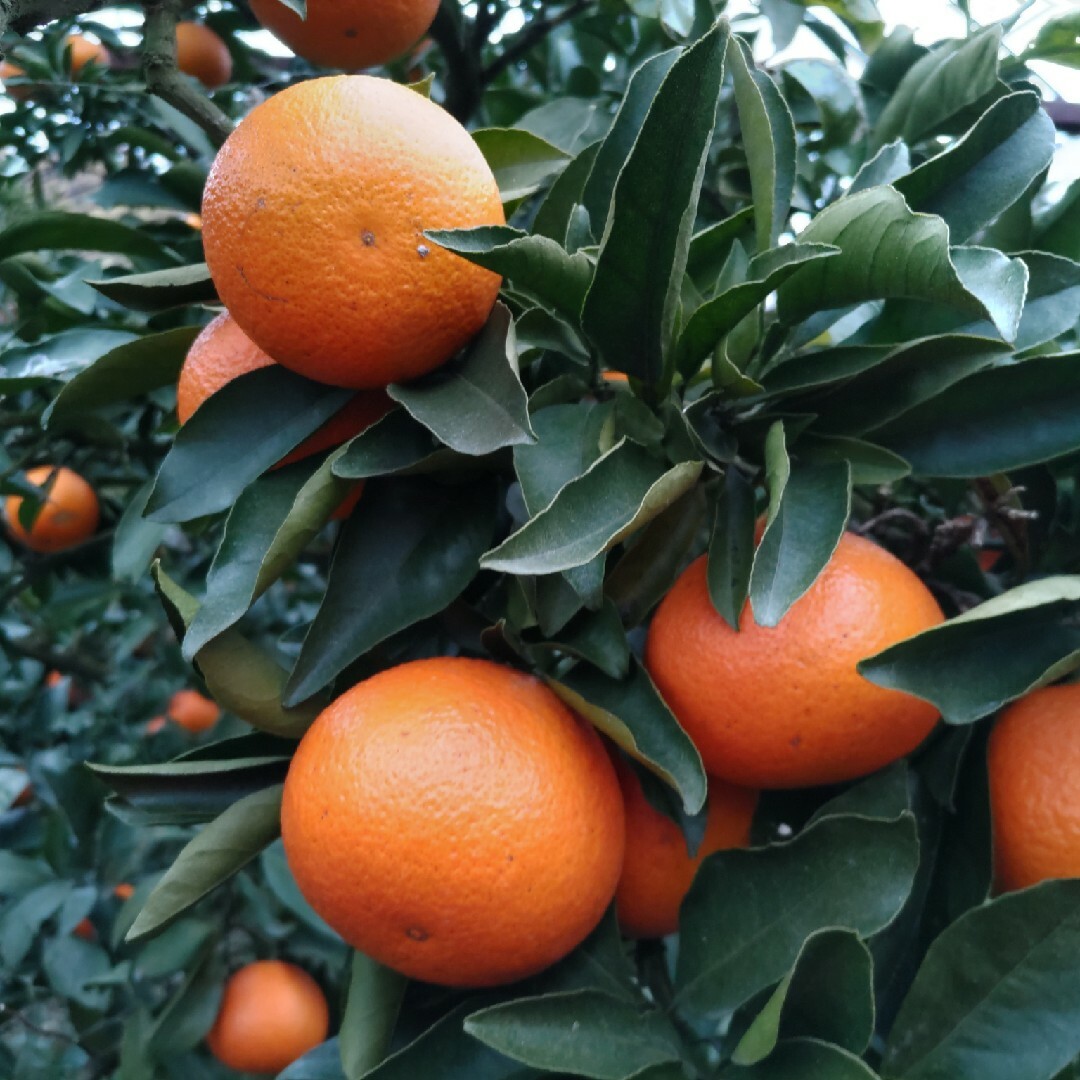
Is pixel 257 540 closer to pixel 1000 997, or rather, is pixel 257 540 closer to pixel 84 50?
pixel 1000 997

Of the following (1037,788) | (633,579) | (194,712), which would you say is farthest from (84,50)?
(1037,788)

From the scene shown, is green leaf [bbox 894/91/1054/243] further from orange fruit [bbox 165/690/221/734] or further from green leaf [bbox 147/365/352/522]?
orange fruit [bbox 165/690/221/734]

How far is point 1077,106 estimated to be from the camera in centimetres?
155

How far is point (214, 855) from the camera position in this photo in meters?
0.79

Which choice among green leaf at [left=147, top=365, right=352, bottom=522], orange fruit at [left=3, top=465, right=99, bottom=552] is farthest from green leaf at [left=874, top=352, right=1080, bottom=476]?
orange fruit at [left=3, top=465, right=99, bottom=552]

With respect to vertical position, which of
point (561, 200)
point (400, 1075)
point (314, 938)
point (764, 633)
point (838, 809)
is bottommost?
point (314, 938)

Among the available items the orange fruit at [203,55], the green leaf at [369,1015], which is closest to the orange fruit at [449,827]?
the green leaf at [369,1015]

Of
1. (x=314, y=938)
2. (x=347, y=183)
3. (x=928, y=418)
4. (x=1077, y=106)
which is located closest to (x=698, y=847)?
(x=928, y=418)

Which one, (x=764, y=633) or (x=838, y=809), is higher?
(x=764, y=633)

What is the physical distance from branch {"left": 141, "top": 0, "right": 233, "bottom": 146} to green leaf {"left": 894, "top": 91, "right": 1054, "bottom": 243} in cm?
56

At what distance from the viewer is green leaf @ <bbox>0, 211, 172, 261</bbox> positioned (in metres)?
1.07

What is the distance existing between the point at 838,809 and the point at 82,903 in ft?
3.89

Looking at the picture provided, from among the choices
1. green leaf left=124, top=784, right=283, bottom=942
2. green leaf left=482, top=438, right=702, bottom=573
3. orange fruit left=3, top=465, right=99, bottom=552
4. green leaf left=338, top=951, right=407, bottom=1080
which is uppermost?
green leaf left=482, top=438, right=702, bottom=573

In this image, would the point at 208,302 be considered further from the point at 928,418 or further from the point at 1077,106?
the point at 1077,106
